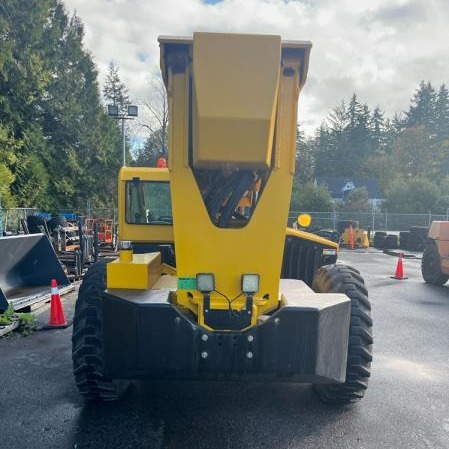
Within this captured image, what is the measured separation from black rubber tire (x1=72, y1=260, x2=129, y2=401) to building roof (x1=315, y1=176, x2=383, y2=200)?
50718mm

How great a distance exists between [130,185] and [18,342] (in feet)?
8.04

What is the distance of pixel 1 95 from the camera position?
21953mm

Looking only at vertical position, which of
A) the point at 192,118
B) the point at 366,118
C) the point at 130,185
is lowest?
the point at 130,185

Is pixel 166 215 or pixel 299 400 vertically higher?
pixel 166 215

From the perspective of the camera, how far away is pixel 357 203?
104 ft

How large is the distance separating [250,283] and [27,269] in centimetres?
575

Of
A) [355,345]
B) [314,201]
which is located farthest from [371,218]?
[355,345]

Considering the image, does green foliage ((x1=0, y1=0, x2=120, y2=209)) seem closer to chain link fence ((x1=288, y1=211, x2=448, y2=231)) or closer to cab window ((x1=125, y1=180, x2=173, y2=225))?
chain link fence ((x1=288, y1=211, x2=448, y2=231))

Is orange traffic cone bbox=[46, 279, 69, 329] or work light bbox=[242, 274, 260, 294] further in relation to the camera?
orange traffic cone bbox=[46, 279, 69, 329]

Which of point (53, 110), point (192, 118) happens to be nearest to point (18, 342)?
point (192, 118)

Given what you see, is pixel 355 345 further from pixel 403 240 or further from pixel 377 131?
pixel 377 131

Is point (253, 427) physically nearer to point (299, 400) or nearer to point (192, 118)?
point (299, 400)

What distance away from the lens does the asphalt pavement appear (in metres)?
3.17

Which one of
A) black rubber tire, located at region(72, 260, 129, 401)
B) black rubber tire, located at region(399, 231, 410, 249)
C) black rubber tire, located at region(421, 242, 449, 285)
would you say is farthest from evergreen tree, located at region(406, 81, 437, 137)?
black rubber tire, located at region(72, 260, 129, 401)
